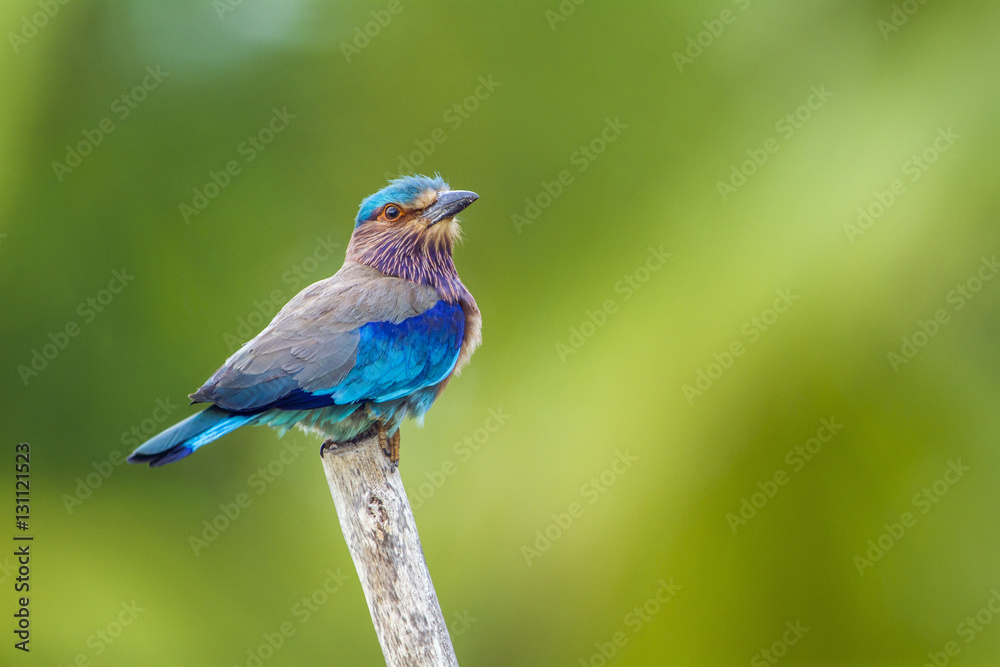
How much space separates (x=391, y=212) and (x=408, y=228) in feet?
0.36

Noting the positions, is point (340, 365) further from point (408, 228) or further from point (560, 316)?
point (560, 316)

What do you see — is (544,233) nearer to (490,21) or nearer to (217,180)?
(490,21)

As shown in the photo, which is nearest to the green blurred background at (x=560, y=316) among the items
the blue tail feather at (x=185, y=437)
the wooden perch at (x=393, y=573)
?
the wooden perch at (x=393, y=573)

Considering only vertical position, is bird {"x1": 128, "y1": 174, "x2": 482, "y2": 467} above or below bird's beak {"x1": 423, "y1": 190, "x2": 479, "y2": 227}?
below

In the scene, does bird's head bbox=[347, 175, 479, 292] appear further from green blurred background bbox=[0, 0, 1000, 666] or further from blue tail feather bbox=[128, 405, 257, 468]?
green blurred background bbox=[0, 0, 1000, 666]

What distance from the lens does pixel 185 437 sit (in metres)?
2.62

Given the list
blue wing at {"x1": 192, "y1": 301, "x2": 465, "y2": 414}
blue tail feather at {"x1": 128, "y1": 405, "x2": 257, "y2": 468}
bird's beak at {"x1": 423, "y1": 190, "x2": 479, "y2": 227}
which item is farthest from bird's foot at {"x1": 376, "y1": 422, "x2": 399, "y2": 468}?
bird's beak at {"x1": 423, "y1": 190, "x2": 479, "y2": 227}

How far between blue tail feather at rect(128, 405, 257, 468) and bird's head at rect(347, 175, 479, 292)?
1.20 meters

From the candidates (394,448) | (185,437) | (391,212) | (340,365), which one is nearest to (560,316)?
(391,212)

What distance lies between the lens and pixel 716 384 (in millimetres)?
5777

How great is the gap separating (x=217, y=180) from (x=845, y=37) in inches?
180

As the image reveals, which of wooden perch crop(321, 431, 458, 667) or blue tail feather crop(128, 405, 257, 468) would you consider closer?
blue tail feather crop(128, 405, 257, 468)

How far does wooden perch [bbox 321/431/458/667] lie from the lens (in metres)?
3.02

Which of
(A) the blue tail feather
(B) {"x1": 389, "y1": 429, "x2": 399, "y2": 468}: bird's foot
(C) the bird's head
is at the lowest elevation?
(A) the blue tail feather
